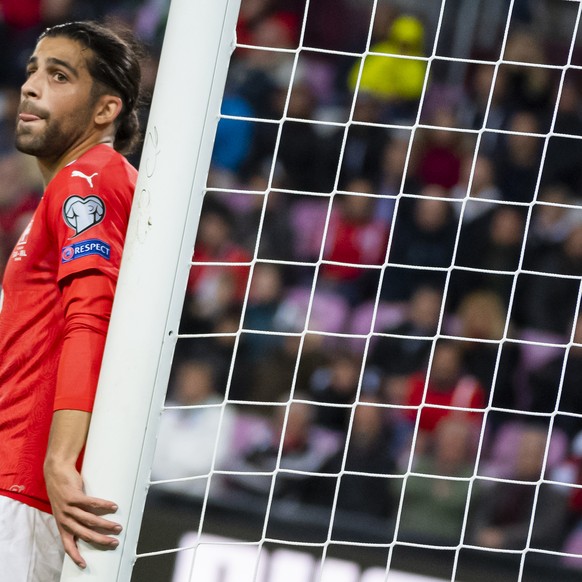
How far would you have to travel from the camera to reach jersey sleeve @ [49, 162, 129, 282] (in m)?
1.29

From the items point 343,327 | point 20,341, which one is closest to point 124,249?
point 20,341

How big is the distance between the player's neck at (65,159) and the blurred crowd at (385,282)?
157cm

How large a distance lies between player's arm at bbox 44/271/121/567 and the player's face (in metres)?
0.23

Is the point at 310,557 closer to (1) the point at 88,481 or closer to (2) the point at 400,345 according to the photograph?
(2) the point at 400,345

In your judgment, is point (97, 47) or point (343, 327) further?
point (343, 327)

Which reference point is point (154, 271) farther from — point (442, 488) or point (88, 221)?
point (442, 488)

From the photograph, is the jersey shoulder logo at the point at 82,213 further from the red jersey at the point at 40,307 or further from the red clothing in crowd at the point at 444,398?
the red clothing in crowd at the point at 444,398

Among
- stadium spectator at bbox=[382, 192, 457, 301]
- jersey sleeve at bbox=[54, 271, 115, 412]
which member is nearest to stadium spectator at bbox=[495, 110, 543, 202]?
stadium spectator at bbox=[382, 192, 457, 301]

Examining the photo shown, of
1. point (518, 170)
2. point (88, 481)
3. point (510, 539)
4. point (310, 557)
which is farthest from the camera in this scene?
point (518, 170)

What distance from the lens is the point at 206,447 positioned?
3.27 meters

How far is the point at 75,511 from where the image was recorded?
1.25m

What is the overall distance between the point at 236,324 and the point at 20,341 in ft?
7.39

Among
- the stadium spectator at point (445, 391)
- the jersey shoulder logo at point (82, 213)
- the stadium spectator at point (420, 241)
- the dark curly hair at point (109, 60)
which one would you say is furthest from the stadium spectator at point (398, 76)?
the jersey shoulder logo at point (82, 213)

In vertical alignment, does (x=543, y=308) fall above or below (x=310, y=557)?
above
